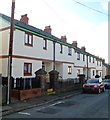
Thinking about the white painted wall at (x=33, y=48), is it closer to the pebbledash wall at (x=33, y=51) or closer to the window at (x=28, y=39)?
the pebbledash wall at (x=33, y=51)

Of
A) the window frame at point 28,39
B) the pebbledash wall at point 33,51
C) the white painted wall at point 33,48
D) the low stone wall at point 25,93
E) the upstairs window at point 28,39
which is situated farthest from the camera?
the upstairs window at point 28,39

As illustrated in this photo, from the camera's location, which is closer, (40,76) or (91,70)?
(40,76)

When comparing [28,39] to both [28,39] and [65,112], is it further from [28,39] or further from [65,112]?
[65,112]

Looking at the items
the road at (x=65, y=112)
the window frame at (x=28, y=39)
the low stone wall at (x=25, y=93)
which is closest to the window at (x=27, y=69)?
the window frame at (x=28, y=39)

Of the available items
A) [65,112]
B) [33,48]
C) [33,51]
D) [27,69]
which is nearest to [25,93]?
[65,112]

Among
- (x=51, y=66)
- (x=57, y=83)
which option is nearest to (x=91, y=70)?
(x=51, y=66)

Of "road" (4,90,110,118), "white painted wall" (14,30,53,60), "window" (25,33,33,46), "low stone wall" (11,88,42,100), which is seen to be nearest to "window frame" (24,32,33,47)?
"window" (25,33,33,46)

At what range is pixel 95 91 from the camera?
2431 cm

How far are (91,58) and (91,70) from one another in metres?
2.71

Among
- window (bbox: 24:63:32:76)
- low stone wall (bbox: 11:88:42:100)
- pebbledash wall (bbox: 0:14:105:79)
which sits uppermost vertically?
pebbledash wall (bbox: 0:14:105:79)

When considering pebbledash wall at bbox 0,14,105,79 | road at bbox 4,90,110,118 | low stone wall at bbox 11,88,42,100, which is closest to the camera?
road at bbox 4,90,110,118

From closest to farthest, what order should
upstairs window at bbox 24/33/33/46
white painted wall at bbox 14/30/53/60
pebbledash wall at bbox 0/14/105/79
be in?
pebbledash wall at bbox 0/14/105/79
white painted wall at bbox 14/30/53/60
upstairs window at bbox 24/33/33/46

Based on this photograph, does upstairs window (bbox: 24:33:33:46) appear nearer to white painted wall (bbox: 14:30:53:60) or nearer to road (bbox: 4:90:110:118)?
white painted wall (bbox: 14:30:53:60)

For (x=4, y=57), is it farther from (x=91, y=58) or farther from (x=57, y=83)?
(x=91, y=58)
